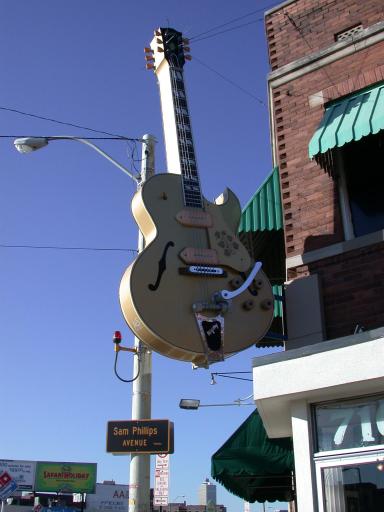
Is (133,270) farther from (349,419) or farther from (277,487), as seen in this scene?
(277,487)

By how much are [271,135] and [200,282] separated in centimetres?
442

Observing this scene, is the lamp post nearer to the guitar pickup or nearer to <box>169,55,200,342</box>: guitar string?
<box>169,55,200,342</box>: guitar string

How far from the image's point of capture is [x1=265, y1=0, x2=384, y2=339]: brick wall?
714 cm

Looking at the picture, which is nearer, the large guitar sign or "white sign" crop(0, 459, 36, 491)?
the large guitar sign

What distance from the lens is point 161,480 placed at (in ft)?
43.5

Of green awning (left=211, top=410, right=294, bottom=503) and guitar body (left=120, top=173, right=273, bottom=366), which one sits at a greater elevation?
guitar body (left=120, top=173, right=273, bottom=366)

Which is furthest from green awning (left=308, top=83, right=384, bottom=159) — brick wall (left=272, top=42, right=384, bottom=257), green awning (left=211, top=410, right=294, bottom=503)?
green awning (left=211, top=410, right=294, bottom=503)

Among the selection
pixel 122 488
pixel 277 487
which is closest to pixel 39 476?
pixel 122 488

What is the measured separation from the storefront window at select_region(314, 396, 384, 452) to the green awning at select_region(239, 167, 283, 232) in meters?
2.57

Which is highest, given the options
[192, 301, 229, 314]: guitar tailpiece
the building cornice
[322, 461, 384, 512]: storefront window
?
the building cornice

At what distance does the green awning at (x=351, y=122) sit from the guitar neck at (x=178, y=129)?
1.38m

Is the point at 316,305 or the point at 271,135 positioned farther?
the point at 271,135

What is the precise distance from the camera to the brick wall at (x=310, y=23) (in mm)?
8617

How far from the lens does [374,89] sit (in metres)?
7.93
